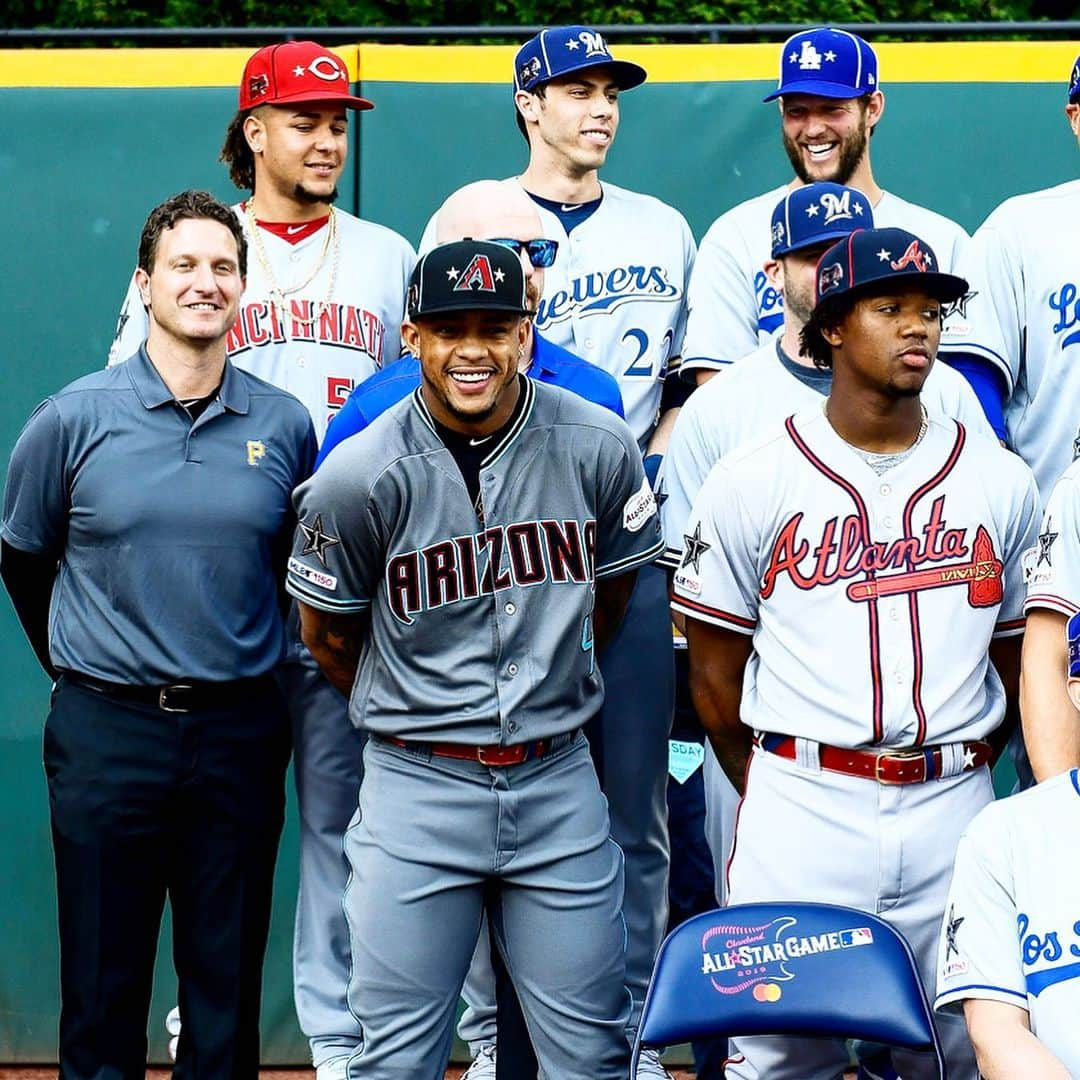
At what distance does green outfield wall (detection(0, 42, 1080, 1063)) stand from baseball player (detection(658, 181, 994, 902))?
1234mm

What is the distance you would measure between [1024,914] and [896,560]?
0.78 metres

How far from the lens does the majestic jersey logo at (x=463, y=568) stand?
3811mm

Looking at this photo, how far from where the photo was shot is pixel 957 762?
3766 mm

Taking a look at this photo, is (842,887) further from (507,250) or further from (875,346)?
(507,250)

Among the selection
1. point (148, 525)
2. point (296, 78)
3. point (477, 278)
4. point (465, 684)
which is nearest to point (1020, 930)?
point (465, 684)

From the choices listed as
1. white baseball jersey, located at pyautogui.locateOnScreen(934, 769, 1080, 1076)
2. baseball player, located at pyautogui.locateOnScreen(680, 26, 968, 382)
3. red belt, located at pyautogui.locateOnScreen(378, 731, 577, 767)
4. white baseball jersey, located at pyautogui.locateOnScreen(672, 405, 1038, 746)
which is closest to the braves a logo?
white baseball jersey, located at pyautogui.locateOnScreen(672, 405, 1038, 746)

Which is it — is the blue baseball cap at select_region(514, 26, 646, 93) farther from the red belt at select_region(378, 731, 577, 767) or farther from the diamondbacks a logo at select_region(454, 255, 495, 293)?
the red belt at select_region(378, 731, 577, 767)

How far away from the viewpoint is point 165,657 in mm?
4129

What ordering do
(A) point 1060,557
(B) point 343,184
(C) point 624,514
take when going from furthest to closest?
(B) point 343,184 → (C) point 624,514 → (A) point 1060,557

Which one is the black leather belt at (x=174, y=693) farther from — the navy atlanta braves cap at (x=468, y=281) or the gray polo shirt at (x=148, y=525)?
the navy atlanta braves cap at (x=468, y=281)

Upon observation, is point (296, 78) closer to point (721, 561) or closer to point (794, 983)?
point (721, 561)

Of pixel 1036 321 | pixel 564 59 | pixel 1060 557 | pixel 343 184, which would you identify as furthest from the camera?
pixel 343 184

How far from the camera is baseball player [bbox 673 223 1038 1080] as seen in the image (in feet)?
12.3

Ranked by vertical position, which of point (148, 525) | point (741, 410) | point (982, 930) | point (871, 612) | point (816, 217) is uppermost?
point (816, 217)
